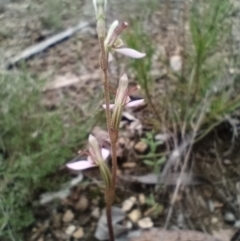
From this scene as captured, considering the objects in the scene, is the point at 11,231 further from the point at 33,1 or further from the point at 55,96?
the point at 33,1

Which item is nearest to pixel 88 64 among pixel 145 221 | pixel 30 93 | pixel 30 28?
pixel 30 28

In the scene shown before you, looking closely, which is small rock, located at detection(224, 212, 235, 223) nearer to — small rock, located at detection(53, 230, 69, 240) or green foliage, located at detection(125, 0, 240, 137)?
green foliage, located at detection(125, 0, 240, 137)

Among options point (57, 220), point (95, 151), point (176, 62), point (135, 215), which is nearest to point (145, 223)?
point (135, 215)

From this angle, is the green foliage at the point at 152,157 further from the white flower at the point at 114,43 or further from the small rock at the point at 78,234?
the white flower at the point at 114,43

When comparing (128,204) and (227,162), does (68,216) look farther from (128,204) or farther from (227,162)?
(227,162)

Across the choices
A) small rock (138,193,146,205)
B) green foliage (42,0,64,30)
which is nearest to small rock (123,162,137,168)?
small rock (138,193,146,205)
